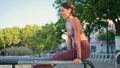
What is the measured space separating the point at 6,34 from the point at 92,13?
243 ft

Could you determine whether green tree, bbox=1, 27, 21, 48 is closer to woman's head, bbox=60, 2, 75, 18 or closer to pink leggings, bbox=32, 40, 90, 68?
woman's head, bbox=60, 2, 75, 18

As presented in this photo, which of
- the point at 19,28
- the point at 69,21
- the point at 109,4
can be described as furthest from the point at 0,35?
the point at 69,21

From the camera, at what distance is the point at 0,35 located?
112562 mm

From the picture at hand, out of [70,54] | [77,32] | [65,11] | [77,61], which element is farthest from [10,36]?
[77,61]

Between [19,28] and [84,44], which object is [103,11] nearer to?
[84,44]

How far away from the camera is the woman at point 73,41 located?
4.79m

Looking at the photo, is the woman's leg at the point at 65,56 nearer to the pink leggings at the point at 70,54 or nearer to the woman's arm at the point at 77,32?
the pink leggings at the point at 70,54

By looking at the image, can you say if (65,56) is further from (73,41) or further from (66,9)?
(66,9)

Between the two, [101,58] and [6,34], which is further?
[6,34]

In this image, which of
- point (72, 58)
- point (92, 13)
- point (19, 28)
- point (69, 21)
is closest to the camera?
point (72, 58)

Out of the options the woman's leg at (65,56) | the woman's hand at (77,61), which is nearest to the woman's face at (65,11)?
the woman's leg at (65,56)

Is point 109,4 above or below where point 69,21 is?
above

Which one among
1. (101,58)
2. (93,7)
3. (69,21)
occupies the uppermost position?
(93,7)

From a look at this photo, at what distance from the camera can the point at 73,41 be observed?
16.8ft
